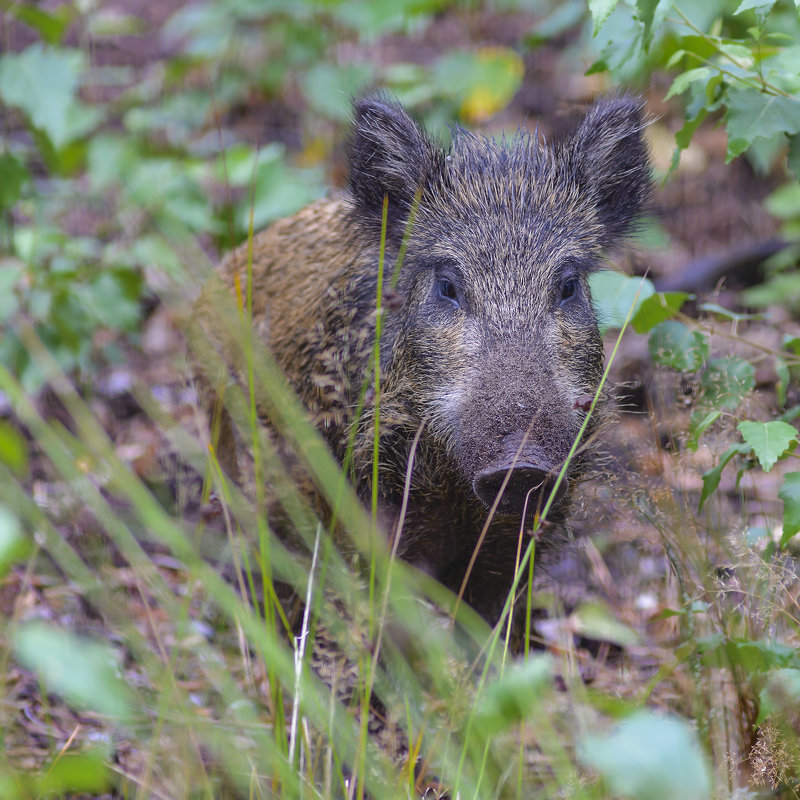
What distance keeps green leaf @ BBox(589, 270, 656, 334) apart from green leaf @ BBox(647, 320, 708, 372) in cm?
12

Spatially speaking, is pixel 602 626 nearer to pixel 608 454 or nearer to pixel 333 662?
pixel 608 454

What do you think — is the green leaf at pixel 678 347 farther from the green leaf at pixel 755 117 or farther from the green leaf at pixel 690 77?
the green leaf at pixel 690 77

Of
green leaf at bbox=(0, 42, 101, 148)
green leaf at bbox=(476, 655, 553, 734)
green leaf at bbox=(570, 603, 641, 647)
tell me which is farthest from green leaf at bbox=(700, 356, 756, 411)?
green leaf at bbox=(0, 42, 101, 148)

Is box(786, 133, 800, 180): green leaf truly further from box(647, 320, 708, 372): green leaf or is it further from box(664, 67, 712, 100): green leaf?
box(647, 320, 708, 372): green leaf

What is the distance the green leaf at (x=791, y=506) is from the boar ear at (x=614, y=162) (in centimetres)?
130

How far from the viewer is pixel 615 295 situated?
10.1ft

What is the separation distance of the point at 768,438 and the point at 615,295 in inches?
32.0

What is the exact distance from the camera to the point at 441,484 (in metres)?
3.10

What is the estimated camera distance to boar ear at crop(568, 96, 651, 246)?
3.39 meters

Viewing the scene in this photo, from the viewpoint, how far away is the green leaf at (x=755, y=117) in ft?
8.86

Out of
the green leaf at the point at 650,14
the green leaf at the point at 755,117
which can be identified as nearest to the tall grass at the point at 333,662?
the green leaf at the point at 755,117

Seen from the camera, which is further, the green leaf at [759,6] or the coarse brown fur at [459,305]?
the coarse brown fur at [459,305]

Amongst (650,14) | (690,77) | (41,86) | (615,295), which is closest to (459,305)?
(615,295)

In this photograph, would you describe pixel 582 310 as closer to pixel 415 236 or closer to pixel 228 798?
pixel 415 236
